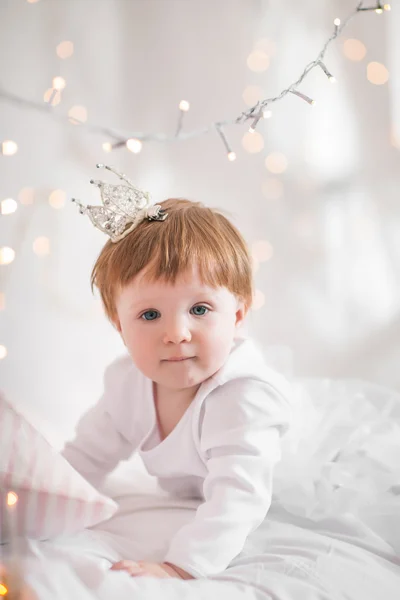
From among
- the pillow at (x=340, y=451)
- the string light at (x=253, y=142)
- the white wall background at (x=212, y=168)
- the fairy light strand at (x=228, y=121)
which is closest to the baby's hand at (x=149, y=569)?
the pillow at (x=340, y=451)

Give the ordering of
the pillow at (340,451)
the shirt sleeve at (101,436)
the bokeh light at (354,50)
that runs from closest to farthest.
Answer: the pillow at (340,451) → the shirt sleeve at (101,436) → the bokeh light at (354,50)

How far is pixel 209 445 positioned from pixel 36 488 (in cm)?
26

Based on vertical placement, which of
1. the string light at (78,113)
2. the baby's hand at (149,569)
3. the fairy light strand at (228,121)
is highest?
the string light at (78,113)

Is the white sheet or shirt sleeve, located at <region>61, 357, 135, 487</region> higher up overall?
shirt sleeve, located at <region>61, 357, 135, 487</region>

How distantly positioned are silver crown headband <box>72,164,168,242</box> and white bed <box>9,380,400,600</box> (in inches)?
17.8

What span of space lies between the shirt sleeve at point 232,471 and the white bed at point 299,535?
0.14ft

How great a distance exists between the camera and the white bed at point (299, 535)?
2.75 feet

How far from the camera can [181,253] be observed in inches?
38.3

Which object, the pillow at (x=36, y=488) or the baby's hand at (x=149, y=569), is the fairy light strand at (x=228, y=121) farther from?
the baby's hand at (x=149, y=569)

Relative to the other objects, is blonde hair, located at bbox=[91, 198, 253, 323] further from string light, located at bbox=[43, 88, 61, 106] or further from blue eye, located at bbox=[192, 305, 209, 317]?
string light, located at bbox=[43, 88, 61, 106]

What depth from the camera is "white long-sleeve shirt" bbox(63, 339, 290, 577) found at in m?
0.93

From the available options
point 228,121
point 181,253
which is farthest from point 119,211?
point 228,121

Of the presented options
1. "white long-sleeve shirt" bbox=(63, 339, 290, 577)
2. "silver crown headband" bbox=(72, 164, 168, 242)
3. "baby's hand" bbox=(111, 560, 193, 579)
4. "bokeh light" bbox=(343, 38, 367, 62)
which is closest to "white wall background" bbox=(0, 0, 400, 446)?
"bokeh light" bbox=(343, 38, 367, 62)

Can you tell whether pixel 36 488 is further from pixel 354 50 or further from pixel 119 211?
pixel 354 50
